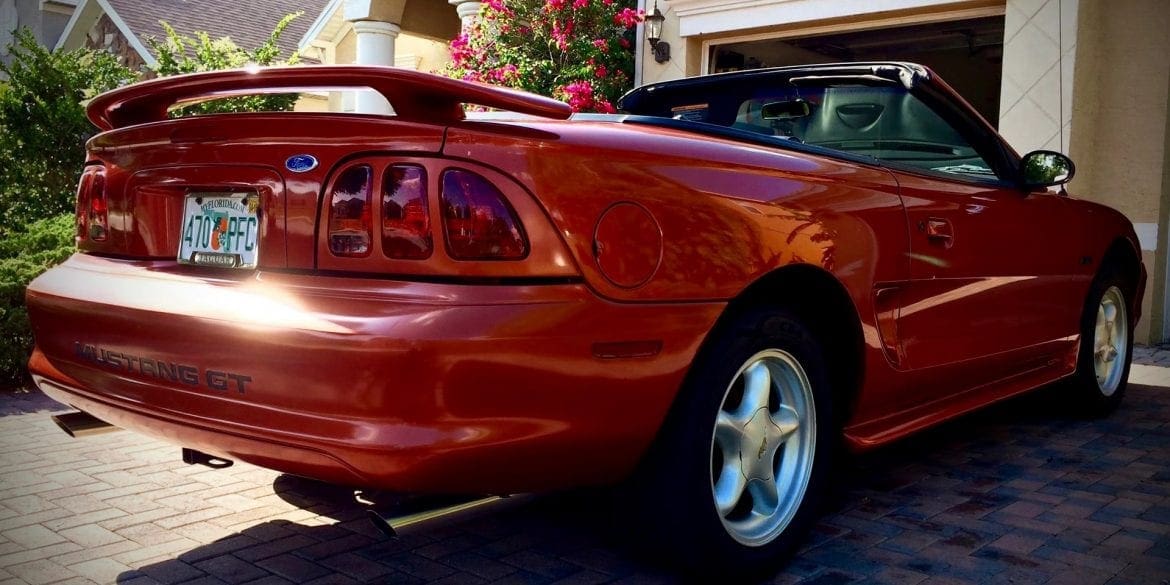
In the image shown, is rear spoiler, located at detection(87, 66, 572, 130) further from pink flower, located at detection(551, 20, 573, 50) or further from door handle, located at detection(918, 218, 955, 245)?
pink flower, located at detection(551, 20, 573, 50)

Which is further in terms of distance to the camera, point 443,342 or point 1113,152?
point 1113,152

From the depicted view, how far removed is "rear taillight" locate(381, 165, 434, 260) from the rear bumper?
3.2 inches

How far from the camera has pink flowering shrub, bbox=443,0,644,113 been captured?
389 inches

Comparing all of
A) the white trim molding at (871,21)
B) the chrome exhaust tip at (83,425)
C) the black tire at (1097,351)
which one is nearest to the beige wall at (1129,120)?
the white trim molding at (871,21)

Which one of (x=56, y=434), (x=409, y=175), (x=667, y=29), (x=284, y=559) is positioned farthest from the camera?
(x=667, y=29)

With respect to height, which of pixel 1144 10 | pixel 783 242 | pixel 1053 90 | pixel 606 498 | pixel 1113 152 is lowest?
pixel 606 498

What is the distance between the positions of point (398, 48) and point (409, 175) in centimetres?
1827

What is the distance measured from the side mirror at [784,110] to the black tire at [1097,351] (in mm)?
1789

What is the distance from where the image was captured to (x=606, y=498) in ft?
8.43

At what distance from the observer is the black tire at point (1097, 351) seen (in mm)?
4660

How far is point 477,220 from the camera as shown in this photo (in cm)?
209

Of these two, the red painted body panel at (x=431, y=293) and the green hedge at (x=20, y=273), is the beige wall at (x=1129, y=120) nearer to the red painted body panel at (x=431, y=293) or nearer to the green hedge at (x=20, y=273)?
the red painted body panel at (x=431, y=293)

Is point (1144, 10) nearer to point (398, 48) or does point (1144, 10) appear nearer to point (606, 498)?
point (606, 498)

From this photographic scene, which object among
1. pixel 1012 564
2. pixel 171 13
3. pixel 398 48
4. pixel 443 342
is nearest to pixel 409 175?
pixel 443 342
